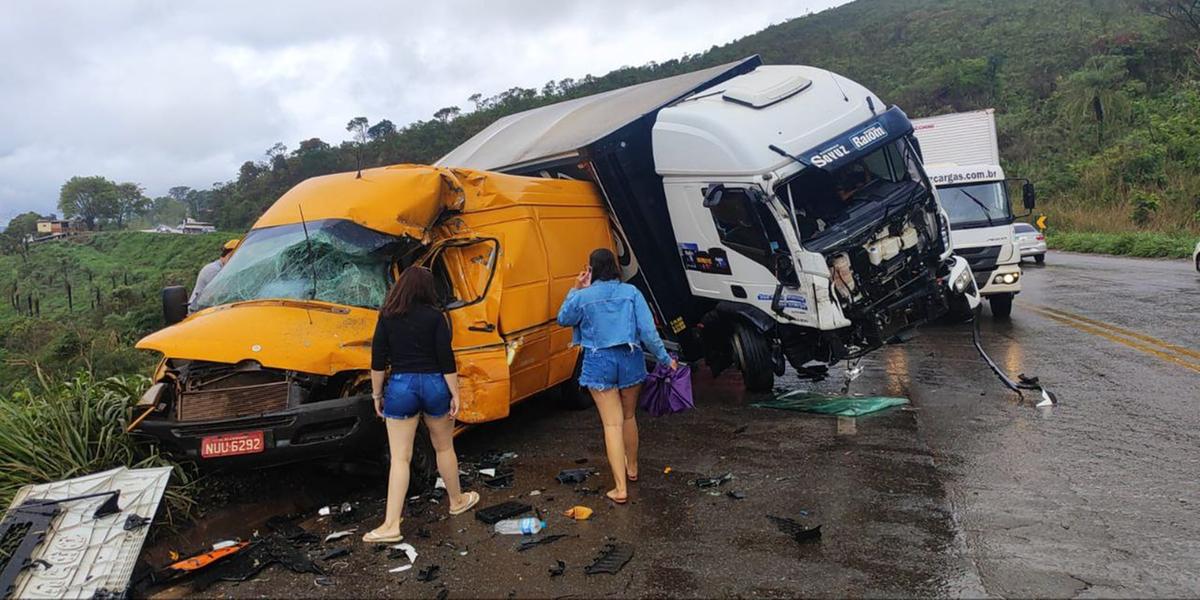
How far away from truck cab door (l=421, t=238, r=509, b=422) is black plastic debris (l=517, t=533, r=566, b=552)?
1.54 m

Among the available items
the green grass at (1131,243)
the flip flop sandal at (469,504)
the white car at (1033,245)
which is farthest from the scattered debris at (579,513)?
the green grass at (1131,243)

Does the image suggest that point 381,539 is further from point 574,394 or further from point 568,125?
point 568,125

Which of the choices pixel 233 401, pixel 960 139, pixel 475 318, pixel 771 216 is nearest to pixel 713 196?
pixel 771 216

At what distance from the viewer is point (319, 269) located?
6.27 metres

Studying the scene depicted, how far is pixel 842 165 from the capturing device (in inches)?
295

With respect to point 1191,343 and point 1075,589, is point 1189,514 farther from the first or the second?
point 1191,343

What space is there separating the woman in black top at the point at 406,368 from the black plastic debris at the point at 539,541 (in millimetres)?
777

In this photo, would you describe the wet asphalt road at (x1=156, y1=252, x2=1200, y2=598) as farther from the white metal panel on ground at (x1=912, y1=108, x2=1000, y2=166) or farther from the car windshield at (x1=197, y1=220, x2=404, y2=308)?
the white metal panel on ground at (x1=912, y1=108, x2=1000, y2=166)

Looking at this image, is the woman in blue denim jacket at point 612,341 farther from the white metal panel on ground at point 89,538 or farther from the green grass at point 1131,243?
the green grass at point 1131,243

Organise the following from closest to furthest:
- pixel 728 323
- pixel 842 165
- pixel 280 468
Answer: pixel 280 468 < pixel 842 165 < pixel 728 323

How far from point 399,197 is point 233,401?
2.06m

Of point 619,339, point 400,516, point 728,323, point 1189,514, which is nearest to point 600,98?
point 728,323

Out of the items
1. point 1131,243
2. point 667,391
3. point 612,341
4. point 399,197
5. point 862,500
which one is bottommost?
point 1131,243

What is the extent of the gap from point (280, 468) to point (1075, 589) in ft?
17.3
